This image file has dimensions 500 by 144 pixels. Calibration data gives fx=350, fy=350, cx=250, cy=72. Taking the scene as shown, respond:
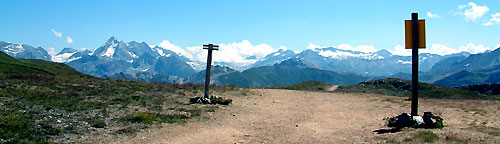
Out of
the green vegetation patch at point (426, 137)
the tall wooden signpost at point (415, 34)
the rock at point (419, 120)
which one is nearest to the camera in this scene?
the green vegetation patch at point (426, 137)

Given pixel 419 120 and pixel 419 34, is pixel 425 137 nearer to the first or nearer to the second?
pixel 419 120

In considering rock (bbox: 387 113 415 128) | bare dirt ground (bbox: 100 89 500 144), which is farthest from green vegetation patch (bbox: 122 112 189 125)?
rock (bbox: 387 113 415 128)

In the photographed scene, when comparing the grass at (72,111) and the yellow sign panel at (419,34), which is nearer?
the grass at (72,111)

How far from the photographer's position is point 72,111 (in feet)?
64.7

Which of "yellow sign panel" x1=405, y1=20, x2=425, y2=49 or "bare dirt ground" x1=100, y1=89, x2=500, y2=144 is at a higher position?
"yellow sign panel" x1=405, y1=20, x2=425, y2=49

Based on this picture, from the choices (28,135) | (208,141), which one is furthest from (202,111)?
(28,135)

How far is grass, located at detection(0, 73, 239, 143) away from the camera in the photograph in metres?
14.7

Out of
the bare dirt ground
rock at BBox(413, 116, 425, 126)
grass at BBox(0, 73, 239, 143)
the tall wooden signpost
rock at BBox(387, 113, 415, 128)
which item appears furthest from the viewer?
the tall wooden signpost

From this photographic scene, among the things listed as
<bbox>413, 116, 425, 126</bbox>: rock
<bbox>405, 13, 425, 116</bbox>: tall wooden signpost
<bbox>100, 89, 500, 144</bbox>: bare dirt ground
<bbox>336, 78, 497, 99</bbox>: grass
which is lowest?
<bbox>100, 89, 500, 144</bbox>: bare dirt ground

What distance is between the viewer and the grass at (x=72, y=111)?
14711 millimetres

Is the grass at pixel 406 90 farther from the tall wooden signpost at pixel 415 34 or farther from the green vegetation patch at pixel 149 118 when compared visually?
the green vegetation patch at pixel 149 118

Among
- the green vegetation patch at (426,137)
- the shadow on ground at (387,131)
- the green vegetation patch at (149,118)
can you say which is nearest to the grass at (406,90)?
the shadow on ground at (387,131)

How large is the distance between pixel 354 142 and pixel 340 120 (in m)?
6.69

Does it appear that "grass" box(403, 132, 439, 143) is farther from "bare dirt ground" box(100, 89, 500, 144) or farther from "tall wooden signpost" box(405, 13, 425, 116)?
"tall wooden signpost" box(405, 13, 425, 116)
